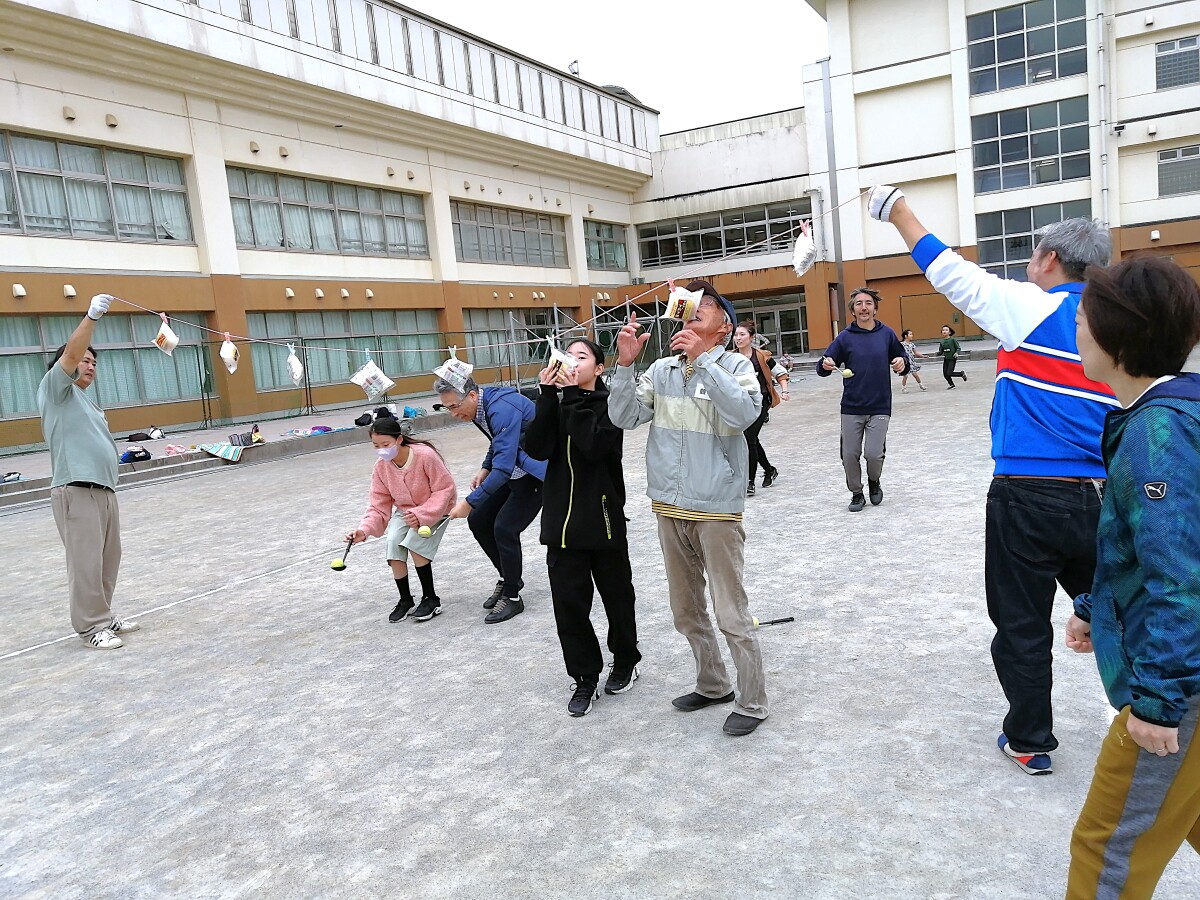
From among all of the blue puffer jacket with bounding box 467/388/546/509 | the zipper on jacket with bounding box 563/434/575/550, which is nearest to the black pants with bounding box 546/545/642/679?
the zipper on jacket with bounding box 563/434/575/550

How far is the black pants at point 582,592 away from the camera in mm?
4078

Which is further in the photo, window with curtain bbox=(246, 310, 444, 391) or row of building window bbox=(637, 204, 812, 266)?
row of building window bbox=(637, 204, 812, 266)

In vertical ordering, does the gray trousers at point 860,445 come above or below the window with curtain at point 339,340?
below

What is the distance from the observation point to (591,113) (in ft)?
119

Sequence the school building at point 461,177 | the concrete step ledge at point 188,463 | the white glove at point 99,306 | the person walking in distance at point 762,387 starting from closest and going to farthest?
the white glove at point 99,306 < the person walking in distance at point 762,387 < the concrete step ledge at point 188,463 < the school building at point 461,177

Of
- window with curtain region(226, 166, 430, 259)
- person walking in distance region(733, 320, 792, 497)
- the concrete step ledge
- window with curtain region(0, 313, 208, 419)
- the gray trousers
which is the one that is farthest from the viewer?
window with curtain region(226, 166, 430, 259)

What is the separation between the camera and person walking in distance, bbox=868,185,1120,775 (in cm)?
284

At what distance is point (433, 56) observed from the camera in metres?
28.4

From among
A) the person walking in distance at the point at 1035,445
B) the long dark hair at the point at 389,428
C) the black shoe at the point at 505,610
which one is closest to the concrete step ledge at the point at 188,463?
the long dark hair at the point at 389,428

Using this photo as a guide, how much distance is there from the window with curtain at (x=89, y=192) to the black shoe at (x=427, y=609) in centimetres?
1874

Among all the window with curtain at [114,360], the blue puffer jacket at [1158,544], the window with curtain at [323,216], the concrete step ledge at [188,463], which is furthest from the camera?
the window with curtain at [323,216]

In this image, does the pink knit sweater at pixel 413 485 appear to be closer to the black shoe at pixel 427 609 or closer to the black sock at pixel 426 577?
the black sock at pixel 426 577

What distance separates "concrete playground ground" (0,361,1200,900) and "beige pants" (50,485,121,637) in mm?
261

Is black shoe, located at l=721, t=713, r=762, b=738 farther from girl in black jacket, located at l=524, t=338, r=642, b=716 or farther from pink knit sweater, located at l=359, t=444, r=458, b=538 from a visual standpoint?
pink knit sweater, located at l=359, t=444, r=458, b=538
